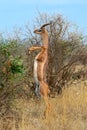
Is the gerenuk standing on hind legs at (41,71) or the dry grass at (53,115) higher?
the gerenuk standing on hind legs at (41,71)

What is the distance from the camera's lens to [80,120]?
984 cm

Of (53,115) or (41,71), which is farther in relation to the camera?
(53,115)

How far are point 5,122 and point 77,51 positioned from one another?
16.1 feet

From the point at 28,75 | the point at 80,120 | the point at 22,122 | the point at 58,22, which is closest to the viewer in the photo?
the point at 22,122

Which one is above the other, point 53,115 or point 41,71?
point 41,71

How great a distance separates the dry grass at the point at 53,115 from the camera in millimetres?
9192

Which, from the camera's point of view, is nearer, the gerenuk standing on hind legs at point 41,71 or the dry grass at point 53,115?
the dry grass at point 53,115

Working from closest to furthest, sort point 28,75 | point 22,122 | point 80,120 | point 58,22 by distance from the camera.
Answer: point 22,122 < point 80,120 < point 28,75 < point 58,22

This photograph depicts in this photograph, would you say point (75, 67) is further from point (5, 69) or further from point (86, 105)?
point (5, 69)

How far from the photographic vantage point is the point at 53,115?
10.1 metres

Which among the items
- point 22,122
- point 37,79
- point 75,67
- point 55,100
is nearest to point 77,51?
point 75,67

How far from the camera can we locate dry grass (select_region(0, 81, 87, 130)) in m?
9.19

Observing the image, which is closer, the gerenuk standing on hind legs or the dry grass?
the dry grass

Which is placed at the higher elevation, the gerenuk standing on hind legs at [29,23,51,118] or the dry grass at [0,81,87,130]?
the gerenuk standing on hind legs at [29,23,51,118]
